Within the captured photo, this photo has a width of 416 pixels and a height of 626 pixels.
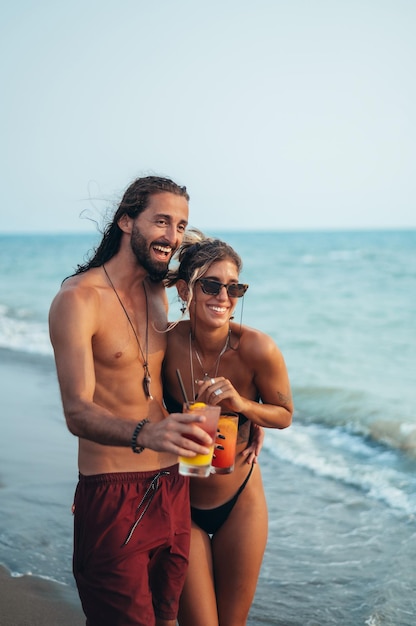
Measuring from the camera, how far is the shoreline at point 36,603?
4453 mm

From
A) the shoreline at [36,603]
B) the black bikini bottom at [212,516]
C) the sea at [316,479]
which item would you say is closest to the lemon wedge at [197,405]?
the black bikini bottom at [212,516]

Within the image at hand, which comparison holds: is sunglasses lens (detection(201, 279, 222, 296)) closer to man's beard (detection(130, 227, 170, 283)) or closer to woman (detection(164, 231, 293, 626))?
woman (detection(164, 231, 293, 626))

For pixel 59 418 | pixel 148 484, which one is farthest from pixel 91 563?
pixel 59 418

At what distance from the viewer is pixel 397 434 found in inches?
349

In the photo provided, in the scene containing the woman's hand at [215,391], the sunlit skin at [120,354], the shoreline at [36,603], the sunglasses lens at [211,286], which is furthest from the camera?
the shoreline at [36,603]

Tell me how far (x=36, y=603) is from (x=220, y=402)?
1.97m

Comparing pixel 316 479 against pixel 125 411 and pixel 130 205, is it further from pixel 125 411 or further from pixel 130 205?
pixel 130 205

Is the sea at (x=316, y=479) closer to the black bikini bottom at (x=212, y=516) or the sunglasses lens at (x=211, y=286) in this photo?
the sunglasses lens at (x=211, y=286)

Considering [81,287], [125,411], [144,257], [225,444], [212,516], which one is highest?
[144,257]

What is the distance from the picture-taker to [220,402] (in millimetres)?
3643

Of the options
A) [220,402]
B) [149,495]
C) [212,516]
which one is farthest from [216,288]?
[212,516]

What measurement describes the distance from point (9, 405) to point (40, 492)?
3.00 m

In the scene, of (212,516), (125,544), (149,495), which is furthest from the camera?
(212,516)

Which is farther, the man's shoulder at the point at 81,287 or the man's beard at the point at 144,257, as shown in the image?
the man's beard at the point at 144,257
